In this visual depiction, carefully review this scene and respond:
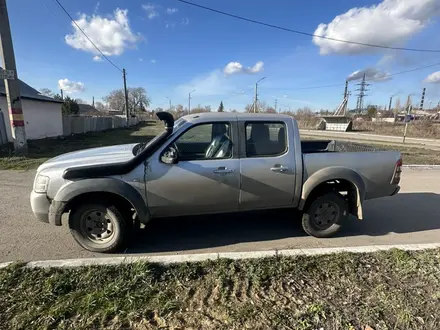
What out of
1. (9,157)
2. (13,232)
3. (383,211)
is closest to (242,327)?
(13,232)

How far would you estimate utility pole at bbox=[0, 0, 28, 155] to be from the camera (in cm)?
1012

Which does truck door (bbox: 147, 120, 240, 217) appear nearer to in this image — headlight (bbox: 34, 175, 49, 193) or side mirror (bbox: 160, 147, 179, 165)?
side mirror (bbox: 160, 147, 179, 165)

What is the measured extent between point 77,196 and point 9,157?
9465mm

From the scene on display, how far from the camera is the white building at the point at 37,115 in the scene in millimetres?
13716

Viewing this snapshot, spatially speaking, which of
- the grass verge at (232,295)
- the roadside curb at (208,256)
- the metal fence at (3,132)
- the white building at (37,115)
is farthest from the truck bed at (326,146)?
the white building at (37,115)

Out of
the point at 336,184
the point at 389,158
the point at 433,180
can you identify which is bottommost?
the point at 433,180

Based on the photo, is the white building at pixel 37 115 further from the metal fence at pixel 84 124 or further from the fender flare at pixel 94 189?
the fender flare at pixel 94 189

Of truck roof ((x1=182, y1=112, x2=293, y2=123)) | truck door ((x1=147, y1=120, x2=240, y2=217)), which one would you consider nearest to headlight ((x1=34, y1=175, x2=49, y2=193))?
truck door ((x1=147, y1=120, x2=240, y2=217))

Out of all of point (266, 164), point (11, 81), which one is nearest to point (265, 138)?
point (266, 164)

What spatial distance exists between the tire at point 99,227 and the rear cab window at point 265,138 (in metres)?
1.90

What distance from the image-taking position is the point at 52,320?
2.23 m

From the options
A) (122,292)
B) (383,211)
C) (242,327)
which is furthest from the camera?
(383,211)

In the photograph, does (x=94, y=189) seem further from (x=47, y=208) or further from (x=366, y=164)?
(x=366, y=164)

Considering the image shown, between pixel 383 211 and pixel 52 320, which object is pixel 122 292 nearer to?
pixel 52 320
